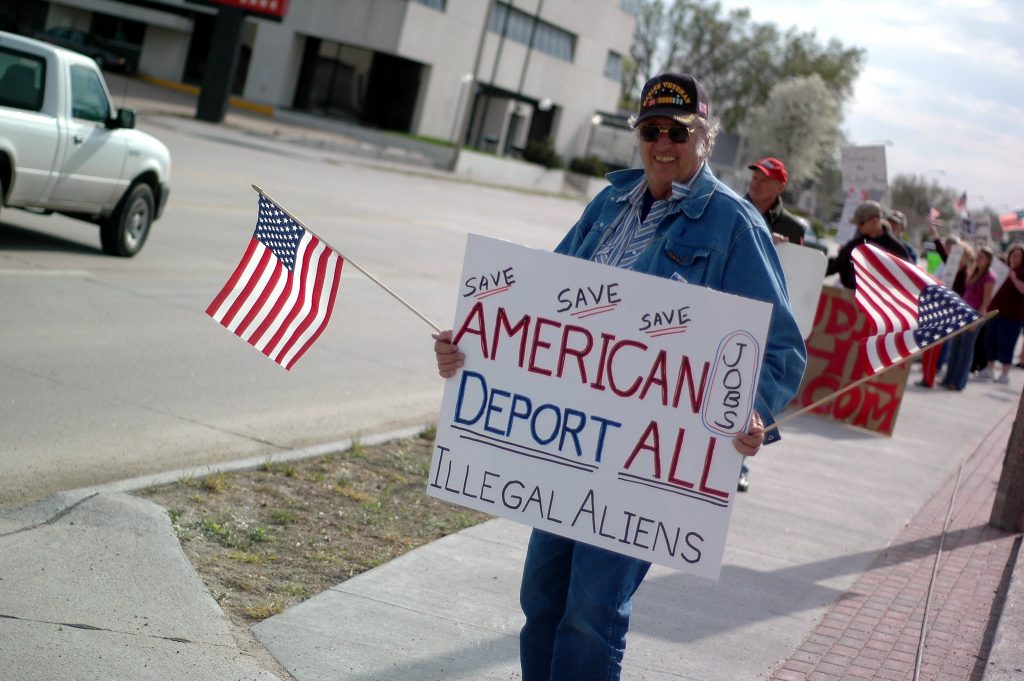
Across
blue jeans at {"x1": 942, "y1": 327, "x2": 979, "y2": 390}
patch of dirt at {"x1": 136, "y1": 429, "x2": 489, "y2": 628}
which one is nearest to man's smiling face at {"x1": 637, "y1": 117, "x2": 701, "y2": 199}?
patch of dirt at {"x1": 136, "y1": 429, "x2": 489, "y2": 628}

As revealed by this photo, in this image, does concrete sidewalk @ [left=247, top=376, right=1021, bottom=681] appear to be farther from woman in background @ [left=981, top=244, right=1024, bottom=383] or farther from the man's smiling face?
woman in background @ [left=981, top=244, right=1024, bottom=383]

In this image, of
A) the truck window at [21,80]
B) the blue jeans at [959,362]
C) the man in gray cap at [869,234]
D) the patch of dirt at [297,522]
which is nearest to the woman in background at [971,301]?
the blue jeans at [959,362]

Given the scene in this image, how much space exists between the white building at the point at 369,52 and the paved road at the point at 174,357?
1445 inches

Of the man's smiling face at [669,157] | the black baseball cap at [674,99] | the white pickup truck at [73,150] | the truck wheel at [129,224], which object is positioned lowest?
the truck wheel at [129,224]

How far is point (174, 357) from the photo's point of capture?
361 inches

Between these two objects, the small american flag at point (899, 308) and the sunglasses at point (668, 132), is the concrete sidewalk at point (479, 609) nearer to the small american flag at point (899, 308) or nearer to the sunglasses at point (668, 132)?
the small american flag at point (899, 308)

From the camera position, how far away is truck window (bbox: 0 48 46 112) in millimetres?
11586

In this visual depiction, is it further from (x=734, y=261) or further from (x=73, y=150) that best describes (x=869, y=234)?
(x=73, y=150)

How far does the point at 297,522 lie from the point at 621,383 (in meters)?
2.76

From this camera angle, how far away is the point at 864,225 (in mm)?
10672

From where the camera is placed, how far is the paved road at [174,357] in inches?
272

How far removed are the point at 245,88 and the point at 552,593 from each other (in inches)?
2249

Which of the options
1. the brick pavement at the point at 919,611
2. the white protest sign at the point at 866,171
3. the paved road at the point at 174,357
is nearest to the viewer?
the brick pavement at the point at 919,611

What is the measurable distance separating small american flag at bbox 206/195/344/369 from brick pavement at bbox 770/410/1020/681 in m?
2.43
